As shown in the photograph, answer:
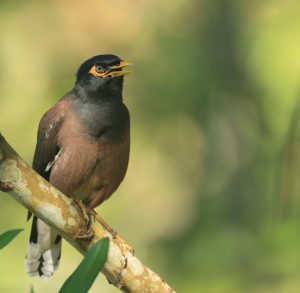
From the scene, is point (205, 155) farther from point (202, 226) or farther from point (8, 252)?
point (8, 252)

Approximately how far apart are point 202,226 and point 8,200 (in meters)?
1.81

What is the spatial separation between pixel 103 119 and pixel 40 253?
3.88 feet

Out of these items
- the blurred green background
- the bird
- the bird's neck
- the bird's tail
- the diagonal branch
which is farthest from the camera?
the blurred green background

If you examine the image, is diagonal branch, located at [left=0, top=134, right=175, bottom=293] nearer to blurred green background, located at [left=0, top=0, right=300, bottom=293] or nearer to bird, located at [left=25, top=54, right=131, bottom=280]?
bird, located at [left=25, top=54, right=131, bottom=280]

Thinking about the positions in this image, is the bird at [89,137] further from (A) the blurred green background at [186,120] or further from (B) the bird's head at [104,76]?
(A) the blurred green background at [186,120]

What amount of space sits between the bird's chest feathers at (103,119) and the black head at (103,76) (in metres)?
0.15

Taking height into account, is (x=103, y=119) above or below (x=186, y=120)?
below

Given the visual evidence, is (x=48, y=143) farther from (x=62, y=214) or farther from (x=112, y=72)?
(x=62, y=214)

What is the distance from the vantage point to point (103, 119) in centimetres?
504

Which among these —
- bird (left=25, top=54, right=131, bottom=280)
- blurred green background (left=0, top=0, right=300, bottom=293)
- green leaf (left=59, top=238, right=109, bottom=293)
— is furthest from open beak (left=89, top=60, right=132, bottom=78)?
green leaf (left=59, top=238, right=109, bottom=293)

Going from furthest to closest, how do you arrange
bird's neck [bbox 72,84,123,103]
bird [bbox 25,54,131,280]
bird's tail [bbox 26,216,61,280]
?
bird's tail [bbox 26,216,61,280] → bird's neck [bbox 72,84,123,103] → bird [bbox 25,54,131,280]

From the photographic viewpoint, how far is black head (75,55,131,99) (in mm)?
5289

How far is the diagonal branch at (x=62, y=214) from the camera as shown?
3.20 m

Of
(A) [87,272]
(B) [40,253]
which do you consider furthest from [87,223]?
(B) [40,253]
